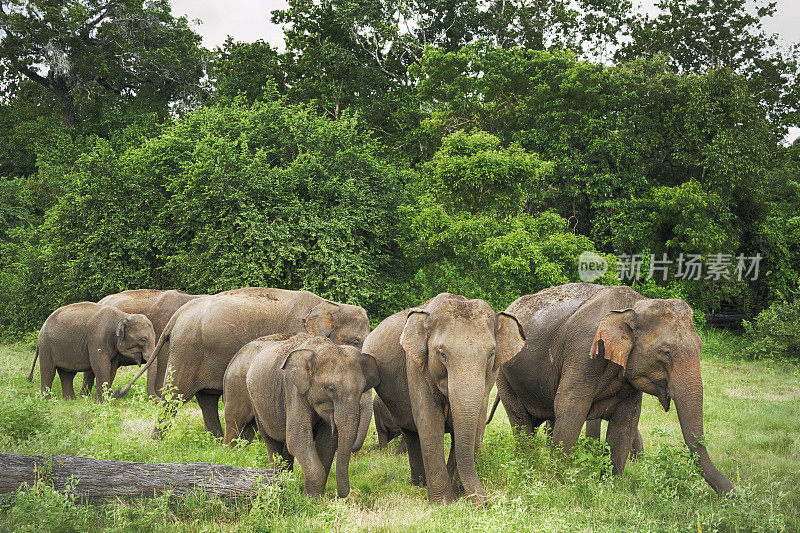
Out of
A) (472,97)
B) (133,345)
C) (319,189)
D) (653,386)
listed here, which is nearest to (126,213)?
(319,189)

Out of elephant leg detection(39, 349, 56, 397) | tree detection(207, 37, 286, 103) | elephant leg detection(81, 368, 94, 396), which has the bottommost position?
elephant leg detection(81, 368, 94, 396)

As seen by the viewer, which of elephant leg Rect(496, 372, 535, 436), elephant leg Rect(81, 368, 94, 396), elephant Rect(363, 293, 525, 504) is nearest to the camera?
elephant Rect(363, 293, 525, 504)

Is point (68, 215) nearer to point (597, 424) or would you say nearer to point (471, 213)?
point (471, 213)

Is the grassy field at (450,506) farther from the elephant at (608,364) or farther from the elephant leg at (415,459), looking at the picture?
the elephant at (608,364)

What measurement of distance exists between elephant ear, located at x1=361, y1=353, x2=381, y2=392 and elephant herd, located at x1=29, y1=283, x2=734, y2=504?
13 millimetres

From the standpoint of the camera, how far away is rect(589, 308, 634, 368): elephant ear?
734cm

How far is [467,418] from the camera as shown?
6.39 meters

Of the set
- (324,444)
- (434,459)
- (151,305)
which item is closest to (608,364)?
(434,459)

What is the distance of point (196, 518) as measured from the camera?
20.4ft

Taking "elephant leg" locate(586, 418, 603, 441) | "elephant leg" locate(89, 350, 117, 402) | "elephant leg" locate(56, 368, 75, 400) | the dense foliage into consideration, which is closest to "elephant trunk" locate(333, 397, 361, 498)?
"elephant leg" locate(586, 418, 603, 441)

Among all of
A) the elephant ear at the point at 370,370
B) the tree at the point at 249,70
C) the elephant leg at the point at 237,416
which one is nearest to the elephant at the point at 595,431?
the elephant ear at the point at 370,370

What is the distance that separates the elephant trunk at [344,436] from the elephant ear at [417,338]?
0.79 meters

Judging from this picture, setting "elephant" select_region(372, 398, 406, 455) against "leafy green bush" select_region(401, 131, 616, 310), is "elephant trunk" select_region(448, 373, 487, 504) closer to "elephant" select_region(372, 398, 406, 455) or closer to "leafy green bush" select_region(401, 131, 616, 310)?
"elephant" select_region(372, 398, 406, 455)

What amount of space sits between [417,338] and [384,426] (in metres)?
3.09
